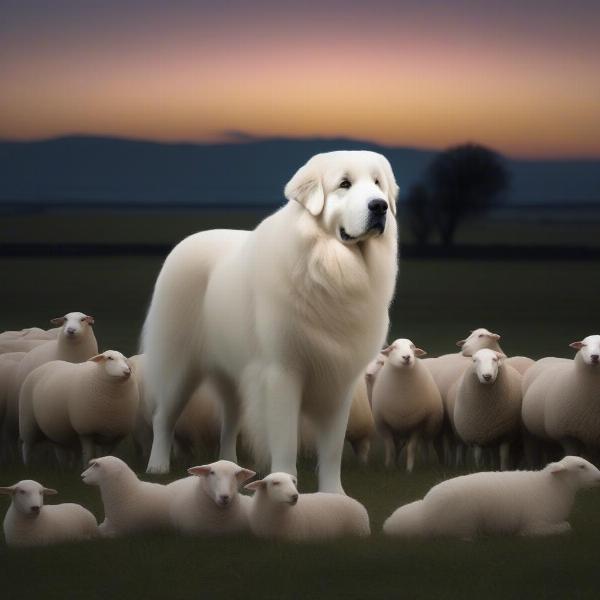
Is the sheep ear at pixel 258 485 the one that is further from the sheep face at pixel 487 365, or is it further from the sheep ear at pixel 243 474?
the sheep face at pixel 487 365

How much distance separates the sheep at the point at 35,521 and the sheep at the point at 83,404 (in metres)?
2.46

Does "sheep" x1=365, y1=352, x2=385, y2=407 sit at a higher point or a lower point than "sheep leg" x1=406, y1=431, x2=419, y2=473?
higher

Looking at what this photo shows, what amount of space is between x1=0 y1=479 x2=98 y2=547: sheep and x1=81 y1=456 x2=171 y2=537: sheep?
0.65 ft

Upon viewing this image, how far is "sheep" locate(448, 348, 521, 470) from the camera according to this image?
10.2 m

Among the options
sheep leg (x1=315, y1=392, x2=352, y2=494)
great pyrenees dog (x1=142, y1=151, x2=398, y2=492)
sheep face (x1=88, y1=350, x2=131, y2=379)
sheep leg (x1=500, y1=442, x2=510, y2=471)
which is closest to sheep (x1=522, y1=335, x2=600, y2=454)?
sheep leg (x1=500, y1=442, x2=510, y2=471)

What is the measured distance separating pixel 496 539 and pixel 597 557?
1.68 ft

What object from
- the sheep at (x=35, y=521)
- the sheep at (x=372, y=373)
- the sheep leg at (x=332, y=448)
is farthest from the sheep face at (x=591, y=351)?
the sheep at (x=35, y=521)

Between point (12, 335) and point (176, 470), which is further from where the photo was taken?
point (12, 335)

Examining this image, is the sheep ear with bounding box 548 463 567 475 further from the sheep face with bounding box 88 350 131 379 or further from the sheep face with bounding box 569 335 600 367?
the sheep face with bounding box 88 350 131 379

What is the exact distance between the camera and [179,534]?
7.80 metres

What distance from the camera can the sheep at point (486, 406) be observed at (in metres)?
10.2

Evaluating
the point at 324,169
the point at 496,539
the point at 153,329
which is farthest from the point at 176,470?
the point at 496,539

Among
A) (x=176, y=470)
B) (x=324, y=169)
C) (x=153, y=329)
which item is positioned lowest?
(x=176, y=470)

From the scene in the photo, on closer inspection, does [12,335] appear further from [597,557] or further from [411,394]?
[597,557]
